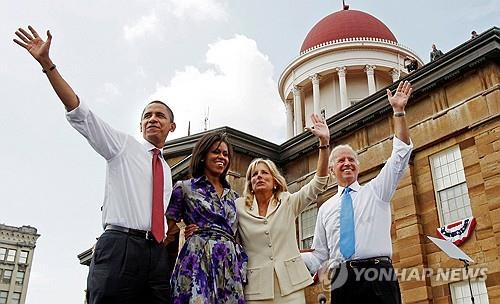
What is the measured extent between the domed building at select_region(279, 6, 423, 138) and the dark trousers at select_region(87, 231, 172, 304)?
891 inches

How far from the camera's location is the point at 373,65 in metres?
27.0

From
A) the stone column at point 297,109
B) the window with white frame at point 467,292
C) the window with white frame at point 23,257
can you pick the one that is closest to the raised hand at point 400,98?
the window with white frame at point 467,292

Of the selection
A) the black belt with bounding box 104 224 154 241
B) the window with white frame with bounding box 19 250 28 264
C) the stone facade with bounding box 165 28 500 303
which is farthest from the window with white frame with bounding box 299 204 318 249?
the window with white frame with bounding box 19 250 28 264

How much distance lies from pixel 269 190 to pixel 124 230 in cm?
155

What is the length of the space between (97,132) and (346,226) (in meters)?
2.51

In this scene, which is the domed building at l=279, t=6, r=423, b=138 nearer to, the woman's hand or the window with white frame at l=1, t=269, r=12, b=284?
the woman's hand

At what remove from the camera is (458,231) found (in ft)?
41.2

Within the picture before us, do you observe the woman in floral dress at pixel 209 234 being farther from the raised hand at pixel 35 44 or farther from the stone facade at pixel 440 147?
the stone facade at pixel 440 147

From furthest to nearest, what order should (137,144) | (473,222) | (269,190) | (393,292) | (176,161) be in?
(176,161) → (473,222) → (269,190) → (393,292) → (137,144)

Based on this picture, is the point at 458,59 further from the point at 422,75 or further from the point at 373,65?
the point at 373,65

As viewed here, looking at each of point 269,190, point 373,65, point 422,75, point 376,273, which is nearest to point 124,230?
point 269,190

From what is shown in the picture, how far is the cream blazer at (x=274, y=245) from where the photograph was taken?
13.9 ft

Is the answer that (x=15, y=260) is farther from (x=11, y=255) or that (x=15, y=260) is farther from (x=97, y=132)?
(x=97, y=132)

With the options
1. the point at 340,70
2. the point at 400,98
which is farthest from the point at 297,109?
the point at 400,98
